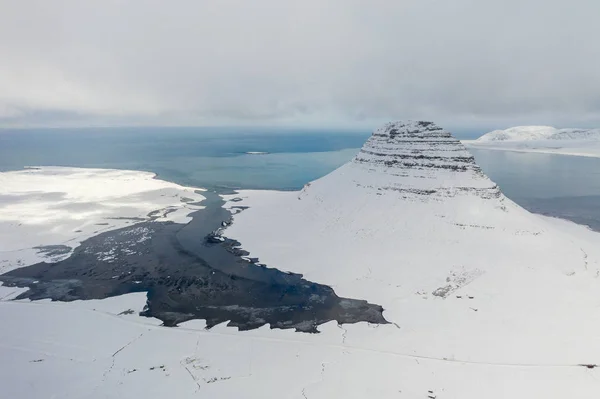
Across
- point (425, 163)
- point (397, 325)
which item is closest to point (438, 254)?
point (397, 325)

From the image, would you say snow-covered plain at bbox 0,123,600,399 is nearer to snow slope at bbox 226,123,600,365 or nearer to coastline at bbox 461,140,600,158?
snow slope at bbox 226,123,600,365

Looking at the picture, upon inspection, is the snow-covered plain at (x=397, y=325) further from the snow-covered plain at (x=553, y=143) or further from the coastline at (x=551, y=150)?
the snow-covered plain at (x=553, y=143)

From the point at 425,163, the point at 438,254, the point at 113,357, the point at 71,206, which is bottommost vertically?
the point at 113,357

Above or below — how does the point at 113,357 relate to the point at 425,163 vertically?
below

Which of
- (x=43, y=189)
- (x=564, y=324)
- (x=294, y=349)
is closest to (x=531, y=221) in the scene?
(x=564, y=324)

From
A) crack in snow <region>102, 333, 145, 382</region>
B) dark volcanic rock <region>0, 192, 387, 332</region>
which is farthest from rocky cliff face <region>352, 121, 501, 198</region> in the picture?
crack in snow <region>102, 333, 145, 382</region>

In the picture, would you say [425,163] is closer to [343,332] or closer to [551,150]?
[343,332]

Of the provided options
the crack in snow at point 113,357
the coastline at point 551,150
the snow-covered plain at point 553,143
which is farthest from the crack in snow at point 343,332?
the snow-covered plain at point 553,143
